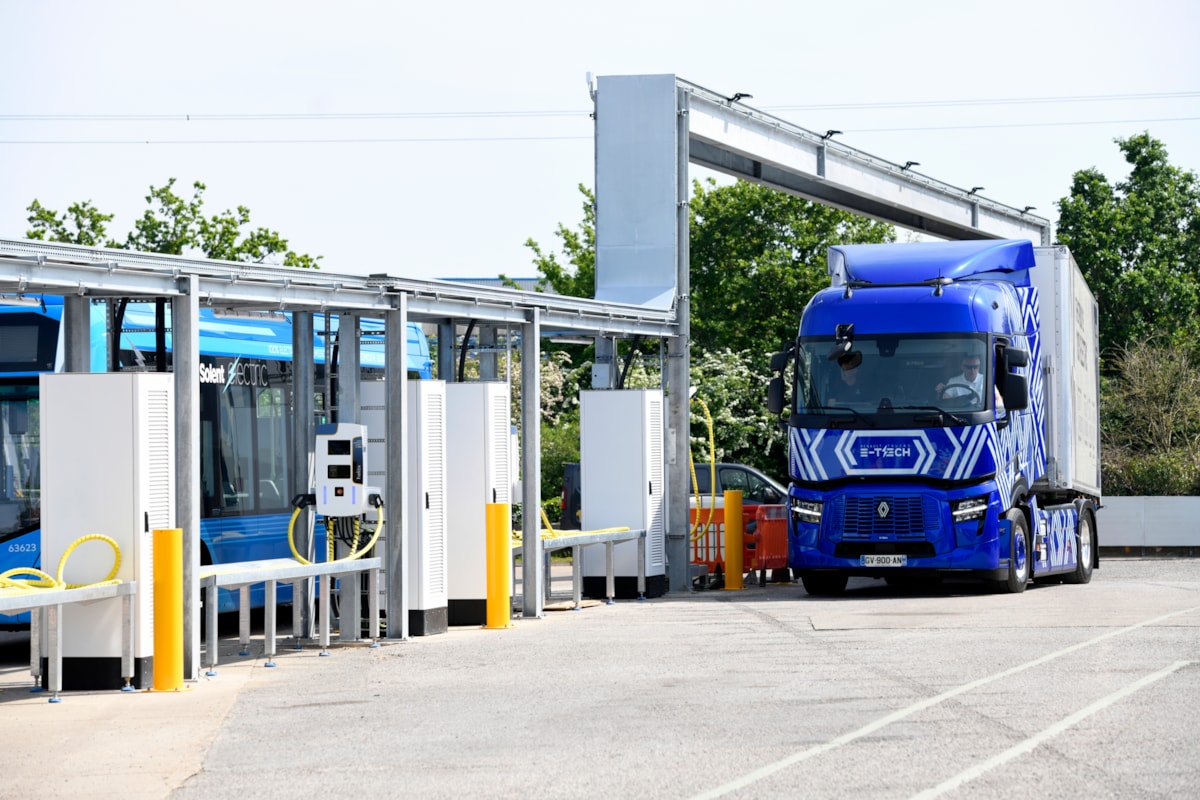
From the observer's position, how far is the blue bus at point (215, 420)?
50.1ft

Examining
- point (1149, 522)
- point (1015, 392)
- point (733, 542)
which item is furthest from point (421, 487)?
point (1149, 522)

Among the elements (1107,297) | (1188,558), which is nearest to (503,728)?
(1188,558)

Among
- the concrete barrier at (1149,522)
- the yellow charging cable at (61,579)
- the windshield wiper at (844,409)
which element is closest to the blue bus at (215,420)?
the yellow charging cable at (61,579)

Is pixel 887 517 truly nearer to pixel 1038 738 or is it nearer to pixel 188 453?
pixel 188 453

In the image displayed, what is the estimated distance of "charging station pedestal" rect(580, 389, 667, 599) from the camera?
65.3 ft

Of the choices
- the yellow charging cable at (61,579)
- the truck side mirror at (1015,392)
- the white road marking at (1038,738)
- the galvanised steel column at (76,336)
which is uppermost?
the galvanised steel column at (76,336)

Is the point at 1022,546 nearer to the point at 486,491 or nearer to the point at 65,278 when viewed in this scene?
the point at 486,491

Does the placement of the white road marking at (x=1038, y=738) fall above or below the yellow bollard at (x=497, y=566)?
below

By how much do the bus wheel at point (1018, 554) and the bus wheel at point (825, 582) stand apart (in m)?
1.87

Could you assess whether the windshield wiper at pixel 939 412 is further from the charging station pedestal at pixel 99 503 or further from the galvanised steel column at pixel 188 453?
the charging station pedestal at pixel 99 503

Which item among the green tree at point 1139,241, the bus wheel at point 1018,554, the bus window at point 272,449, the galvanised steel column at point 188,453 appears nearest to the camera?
the galvanised steel column at point 188,453

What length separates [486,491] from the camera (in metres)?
16.7

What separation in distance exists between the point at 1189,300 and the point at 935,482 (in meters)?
31.0

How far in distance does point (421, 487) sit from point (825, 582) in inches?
268
